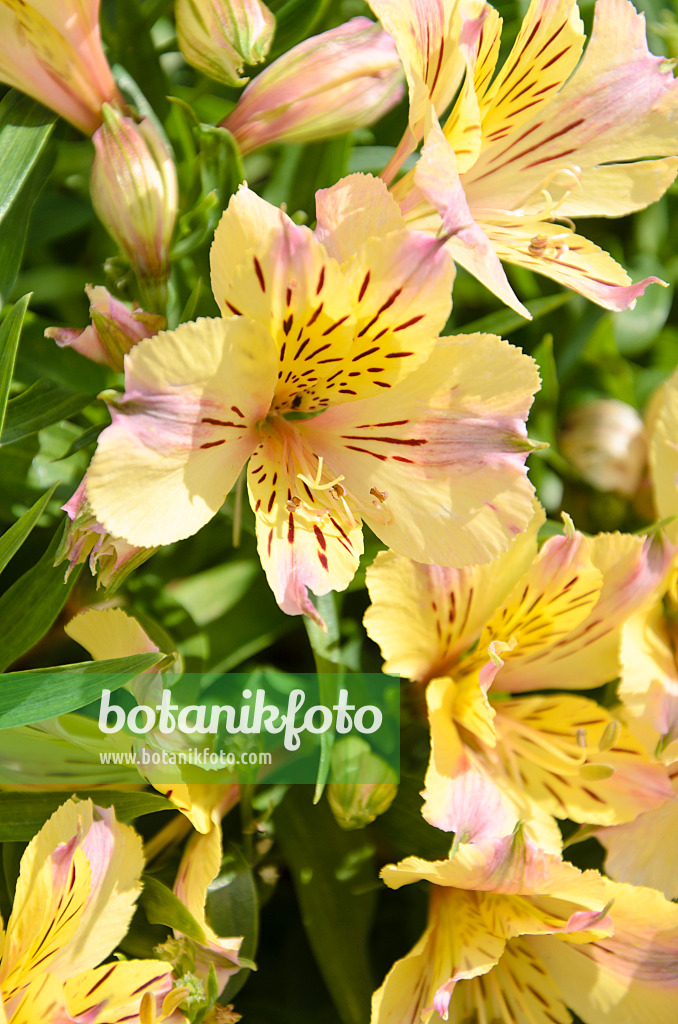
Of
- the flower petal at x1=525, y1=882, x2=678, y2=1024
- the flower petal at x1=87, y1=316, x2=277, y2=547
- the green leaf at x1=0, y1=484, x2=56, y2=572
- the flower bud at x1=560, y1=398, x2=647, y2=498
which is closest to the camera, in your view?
the flower petal at x1=87, y1=316, x2=277, y2=547

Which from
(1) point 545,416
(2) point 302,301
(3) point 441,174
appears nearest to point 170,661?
(2) point 302,301

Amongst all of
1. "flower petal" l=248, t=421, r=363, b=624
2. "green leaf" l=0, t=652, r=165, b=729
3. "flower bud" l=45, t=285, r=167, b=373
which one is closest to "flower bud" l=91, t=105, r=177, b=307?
"flower bud" l=45, t=285, r=167, b=373

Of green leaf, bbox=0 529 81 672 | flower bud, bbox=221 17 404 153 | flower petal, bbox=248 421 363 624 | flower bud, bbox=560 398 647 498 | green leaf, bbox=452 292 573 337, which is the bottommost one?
flower bud, bbox=560 398 647 498

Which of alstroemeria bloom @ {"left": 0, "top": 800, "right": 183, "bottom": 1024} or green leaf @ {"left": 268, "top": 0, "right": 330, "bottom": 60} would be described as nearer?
alstroemeria bloom @ {"left": 0, "top": 800, "right": 183, "bottom": 1024}

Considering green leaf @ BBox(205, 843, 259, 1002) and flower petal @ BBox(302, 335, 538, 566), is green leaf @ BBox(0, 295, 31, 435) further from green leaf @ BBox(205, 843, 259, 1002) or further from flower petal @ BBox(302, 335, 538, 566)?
green leaf @ BBox(205, 843, 259, 1002)

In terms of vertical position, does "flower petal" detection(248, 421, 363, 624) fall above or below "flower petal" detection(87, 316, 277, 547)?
below

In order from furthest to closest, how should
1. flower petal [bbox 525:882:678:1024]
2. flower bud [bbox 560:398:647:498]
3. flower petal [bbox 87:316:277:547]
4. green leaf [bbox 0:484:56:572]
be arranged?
flower bud [bbox 560:398:647:498]
flower petal [bbox 525:882:678:1024]
green leaf [bbox 0:484:56:572]
flower petal [bbox 87:316:277:547]

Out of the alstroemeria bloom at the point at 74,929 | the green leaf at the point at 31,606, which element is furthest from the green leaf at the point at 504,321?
the alstroemeria bloom at the point at 74,929

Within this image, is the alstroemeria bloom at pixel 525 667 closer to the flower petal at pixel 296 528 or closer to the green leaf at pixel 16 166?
the flower petal at pixel 296 528
